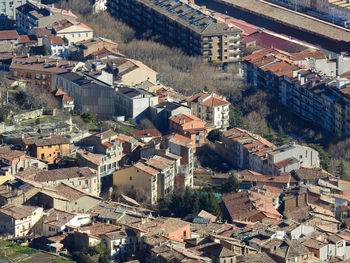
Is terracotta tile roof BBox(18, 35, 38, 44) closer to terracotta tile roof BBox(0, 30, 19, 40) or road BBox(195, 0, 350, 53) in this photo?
terracotta tile roof BBox(0, 30, 19, 40)

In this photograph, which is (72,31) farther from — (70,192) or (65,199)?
(65,199)

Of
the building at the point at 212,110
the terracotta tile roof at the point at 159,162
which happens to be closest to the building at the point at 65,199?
the terracotta tile roof at the point at 159,162

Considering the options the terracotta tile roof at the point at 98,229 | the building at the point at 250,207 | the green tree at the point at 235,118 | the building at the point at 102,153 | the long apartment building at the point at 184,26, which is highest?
the terracotta tile roof at the point at 98,229

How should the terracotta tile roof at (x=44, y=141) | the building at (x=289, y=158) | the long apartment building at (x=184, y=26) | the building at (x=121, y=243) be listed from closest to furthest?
the building at (x=121, y=243)
the terracotta tile roof at (x=44, y=141)
the building at (x=289, y=158)
the long apartment building at (x=184, y=26)

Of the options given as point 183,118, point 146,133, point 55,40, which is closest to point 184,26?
point 55,40

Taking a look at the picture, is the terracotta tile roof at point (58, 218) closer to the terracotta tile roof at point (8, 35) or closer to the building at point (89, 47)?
the building at point (89, 47)

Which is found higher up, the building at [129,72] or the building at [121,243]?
the building at [121,243]

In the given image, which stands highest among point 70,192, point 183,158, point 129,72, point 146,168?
point 70,192
